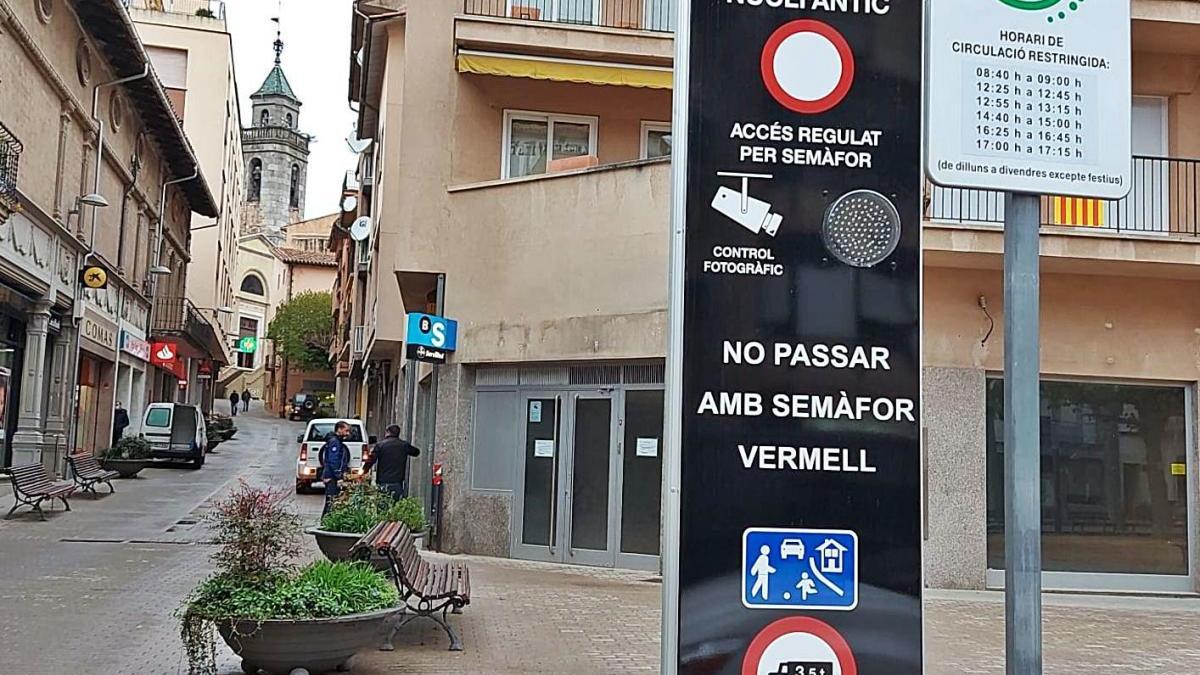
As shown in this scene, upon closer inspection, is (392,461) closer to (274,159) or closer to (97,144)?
(97,144)

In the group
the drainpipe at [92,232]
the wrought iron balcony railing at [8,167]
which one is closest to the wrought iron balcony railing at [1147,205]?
the wrought iron balcony railing at [8,167]

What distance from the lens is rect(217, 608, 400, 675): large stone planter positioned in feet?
23.6

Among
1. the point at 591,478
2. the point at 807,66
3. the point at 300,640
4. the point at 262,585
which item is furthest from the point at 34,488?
the point at 807,66

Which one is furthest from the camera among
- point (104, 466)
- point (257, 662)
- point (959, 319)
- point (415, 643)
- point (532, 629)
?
point (104, 466)

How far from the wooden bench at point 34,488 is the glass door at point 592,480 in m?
9.51

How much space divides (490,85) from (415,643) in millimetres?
10511

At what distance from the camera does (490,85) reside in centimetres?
1781

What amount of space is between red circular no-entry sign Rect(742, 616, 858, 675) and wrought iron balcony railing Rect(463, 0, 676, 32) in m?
13.6

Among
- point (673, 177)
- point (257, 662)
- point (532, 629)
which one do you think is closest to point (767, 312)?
point (673, 177)

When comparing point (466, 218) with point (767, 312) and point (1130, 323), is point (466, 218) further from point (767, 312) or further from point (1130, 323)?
point (767, 312)

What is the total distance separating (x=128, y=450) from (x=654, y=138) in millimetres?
18546

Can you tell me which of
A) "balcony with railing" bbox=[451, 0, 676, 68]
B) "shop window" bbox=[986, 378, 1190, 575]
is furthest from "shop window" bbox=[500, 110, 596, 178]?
"shop window" bbox=[986, 378, 1190, 575]

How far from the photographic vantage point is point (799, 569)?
4.84 metres

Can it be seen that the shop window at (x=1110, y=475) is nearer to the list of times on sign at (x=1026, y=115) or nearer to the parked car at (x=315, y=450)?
the list of times on sign at (x=1026, y=115)
